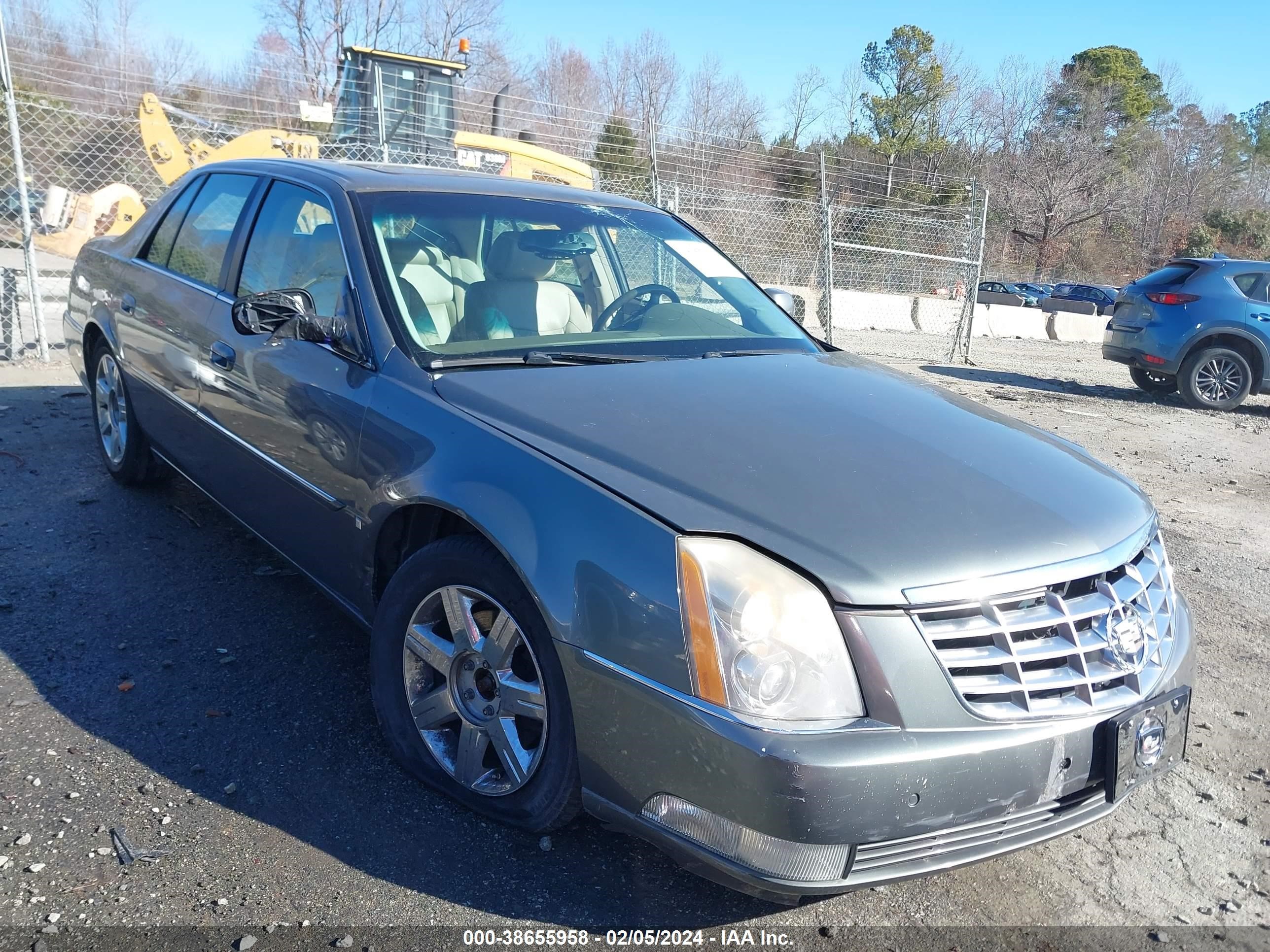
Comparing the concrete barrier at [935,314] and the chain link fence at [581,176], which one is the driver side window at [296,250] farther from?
the concrete barrier at [935,314]

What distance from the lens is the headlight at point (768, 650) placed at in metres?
1.95

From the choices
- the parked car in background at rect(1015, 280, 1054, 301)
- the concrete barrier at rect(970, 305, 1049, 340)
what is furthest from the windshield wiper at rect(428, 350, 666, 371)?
the parked car in background at rect(1015, 280, 1054, 301)

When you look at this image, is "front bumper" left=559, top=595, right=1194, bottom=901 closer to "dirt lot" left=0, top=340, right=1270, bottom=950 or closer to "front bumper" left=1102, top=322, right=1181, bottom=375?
"dirt lot" left=0, top=340, right=1270, bottom=950

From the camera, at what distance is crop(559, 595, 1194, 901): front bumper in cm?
190

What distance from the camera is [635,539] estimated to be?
209 centimetres

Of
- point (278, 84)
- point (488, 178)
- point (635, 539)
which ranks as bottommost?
point (635, 539)

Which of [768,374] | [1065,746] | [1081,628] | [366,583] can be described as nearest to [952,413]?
[768,374]

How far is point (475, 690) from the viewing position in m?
2.54

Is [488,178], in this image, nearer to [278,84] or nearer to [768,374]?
[768,374]

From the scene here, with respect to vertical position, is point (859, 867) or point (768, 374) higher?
point (768, 374)

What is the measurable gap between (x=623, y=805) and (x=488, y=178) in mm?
2604

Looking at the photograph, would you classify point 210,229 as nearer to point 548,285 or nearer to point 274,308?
point 274,308

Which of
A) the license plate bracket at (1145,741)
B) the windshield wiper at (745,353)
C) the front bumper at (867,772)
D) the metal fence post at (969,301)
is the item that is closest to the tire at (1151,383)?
the metal fence post at (969,301)

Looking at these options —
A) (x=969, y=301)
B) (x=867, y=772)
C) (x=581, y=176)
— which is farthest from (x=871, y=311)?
(x=867, y=772)
